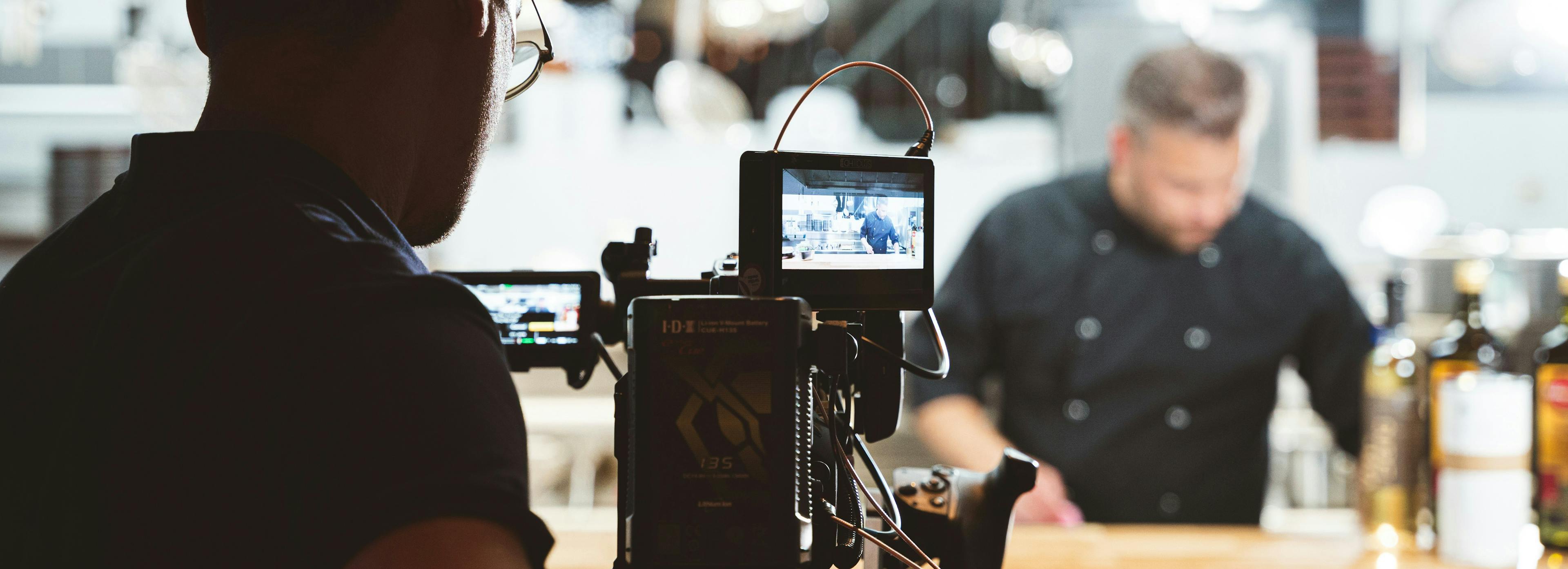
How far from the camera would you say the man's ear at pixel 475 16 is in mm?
618

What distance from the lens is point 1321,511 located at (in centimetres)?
296

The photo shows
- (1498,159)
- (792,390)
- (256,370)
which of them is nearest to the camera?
(256,370)

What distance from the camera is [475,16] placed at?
625 mm

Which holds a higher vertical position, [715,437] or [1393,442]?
[715,437]

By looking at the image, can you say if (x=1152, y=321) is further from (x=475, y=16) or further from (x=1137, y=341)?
(x=475, y=16)

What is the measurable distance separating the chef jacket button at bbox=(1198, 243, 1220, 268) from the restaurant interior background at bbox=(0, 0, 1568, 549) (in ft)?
3.64

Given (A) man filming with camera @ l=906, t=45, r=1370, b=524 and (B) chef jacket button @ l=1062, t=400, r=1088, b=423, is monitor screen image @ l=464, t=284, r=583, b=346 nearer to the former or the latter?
(A) man filming with camera @ l=906, t=45, r=1370, b=524

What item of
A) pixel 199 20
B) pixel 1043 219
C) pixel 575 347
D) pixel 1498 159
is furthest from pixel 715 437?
pixel 1498 159

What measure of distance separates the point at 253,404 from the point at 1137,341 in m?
1.96

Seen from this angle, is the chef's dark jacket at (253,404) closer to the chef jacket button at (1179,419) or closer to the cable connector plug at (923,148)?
the cable connector plug at (923,148)

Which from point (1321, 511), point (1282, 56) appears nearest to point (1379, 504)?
point (1282, 56)

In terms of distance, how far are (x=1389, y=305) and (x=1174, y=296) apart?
0.88 metres

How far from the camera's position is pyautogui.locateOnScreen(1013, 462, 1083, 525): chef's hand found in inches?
64.9

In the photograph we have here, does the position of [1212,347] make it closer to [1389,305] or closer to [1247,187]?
[1247,187]
